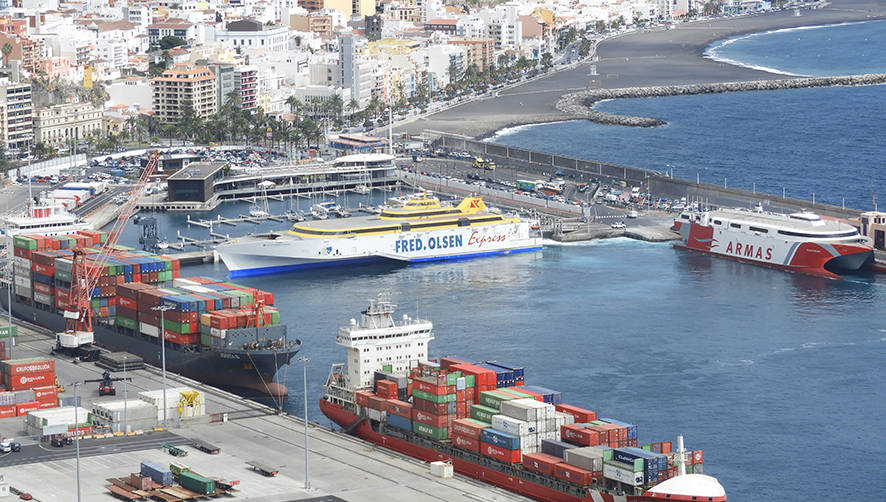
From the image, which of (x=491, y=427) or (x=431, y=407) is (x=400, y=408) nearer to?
(x=431, y=407)

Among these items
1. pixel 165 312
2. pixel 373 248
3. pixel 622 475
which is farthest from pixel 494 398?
pixel 373 248

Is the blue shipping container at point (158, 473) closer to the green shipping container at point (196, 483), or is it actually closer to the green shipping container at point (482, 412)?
the green shipping container at point (196, 483)

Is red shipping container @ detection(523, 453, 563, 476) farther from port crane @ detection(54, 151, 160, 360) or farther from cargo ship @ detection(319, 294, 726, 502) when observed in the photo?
port crane @ detection(54, 151, 160, 360)

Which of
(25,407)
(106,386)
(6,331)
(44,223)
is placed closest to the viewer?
(25,407)

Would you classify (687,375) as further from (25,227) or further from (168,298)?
(25,227)

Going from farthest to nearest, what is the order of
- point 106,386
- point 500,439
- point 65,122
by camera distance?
point 65,122 → point 106,386 → point 500,439

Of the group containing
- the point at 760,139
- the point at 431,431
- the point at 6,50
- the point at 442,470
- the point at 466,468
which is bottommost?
the point at 760,139
